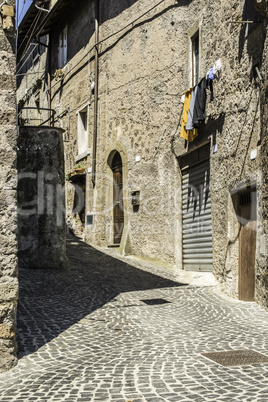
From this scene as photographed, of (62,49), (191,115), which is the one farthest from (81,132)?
(191,115)

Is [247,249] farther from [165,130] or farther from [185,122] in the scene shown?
[165,130]

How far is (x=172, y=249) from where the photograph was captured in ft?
40.3

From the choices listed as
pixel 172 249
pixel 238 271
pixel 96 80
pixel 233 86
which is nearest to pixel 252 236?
pixel 238 271

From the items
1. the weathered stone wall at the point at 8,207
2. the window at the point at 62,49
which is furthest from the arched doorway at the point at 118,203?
the weathered stone wall at the point at 8,207

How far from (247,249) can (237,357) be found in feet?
12.7

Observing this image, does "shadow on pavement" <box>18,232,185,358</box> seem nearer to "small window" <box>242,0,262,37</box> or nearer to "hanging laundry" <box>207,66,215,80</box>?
"hanging laundry" <box>207,66,215,80</box>

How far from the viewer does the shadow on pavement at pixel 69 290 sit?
20.1 ft

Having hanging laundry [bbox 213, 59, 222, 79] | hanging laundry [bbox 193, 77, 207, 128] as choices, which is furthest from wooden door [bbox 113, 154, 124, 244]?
hanging laundry [bbox 213, 59, 222, 79]

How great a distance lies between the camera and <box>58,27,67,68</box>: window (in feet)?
61.1

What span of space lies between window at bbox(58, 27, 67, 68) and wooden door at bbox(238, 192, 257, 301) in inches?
479

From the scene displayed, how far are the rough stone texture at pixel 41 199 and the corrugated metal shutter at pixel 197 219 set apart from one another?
3.06m

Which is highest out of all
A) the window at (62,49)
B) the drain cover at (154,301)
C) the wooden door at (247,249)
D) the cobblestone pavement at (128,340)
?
the window at (62,49)

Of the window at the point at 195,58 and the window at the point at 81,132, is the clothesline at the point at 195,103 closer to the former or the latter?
the window at the point at 195,58

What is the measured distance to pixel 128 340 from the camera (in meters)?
5.79
